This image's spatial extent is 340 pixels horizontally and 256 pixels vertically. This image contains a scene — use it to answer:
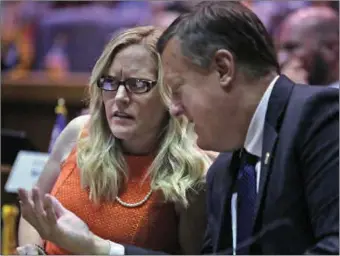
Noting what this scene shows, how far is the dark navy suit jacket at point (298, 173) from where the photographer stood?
981 mm

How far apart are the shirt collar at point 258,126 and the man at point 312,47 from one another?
3.63 ft

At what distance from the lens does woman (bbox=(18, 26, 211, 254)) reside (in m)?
1.32

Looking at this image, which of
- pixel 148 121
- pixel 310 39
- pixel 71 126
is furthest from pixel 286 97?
pixel 310 39

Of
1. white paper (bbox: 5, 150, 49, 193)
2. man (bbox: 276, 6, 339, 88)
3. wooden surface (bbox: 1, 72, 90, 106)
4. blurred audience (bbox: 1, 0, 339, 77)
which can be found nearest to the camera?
white paper (bbox: 5, 150, 49, 193)

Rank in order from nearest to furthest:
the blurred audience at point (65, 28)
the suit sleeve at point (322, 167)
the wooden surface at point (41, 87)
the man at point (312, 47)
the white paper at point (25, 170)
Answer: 1. the suit sleeve at point (322, 167)
2. the white paper at point (25, 170)
3. the man at point (312, 47)
4. the blurred audience at point (65, 28)
5. the wooden surface at point (41, 87)

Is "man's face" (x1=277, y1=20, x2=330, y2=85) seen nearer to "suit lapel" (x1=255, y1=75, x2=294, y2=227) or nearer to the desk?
the desk

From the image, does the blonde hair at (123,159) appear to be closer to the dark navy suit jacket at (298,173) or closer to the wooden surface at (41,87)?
the dark navy suit jacket at (298,173)

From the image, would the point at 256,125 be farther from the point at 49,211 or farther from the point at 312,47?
the point at 312,47

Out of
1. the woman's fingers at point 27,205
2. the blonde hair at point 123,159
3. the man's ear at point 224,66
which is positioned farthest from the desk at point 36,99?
the man's ear at point 224,66

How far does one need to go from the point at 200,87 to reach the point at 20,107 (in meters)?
1.77

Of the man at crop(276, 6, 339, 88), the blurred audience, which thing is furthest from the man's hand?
the blurred audience

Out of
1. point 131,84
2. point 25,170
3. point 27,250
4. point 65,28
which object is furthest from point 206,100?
point 65,28

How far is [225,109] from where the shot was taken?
41.0 inches

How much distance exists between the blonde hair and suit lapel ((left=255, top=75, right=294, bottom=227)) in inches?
12.7
